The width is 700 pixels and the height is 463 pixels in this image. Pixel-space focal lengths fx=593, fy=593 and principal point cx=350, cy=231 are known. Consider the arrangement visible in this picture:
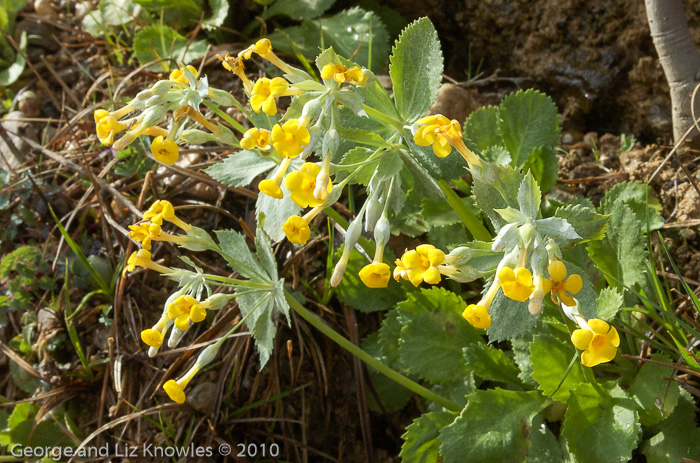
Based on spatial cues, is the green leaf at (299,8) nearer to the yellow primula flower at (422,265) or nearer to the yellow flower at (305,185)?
the yellow flower at (305,185)

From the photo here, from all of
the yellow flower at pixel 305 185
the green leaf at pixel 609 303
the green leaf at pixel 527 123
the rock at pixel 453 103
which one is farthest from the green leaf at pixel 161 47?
the green leaf at pixel 609 303

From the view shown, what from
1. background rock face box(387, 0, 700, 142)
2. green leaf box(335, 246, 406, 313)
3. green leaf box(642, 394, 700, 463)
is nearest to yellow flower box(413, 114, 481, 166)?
green leaf box(335, 246, 406, 313)

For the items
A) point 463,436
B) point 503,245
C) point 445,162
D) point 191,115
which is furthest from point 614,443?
point 191,115

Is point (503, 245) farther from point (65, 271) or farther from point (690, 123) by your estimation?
point (65, 271)

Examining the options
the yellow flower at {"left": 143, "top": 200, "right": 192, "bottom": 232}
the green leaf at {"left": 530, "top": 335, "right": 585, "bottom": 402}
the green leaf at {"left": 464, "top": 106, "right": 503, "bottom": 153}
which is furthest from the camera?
the green leaf at {"left": 464, "top": 106, "right": 503, "bottom": 153}

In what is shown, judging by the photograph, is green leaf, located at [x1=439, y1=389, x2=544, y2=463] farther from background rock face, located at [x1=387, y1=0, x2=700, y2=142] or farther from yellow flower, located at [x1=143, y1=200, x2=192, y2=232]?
background rock face, located at [x1=387, y1=0, x2=700, y2=142]
